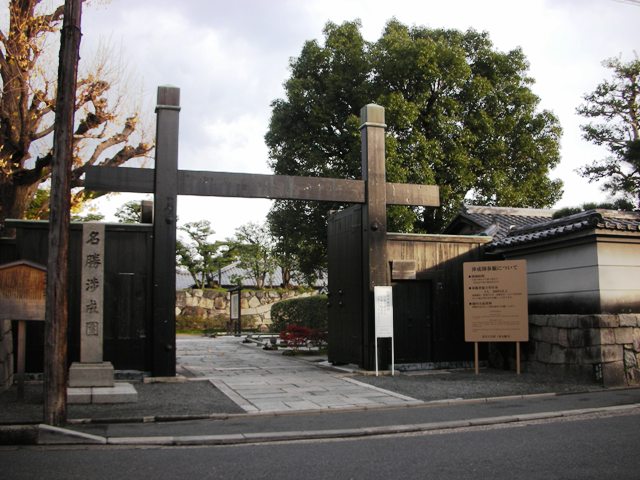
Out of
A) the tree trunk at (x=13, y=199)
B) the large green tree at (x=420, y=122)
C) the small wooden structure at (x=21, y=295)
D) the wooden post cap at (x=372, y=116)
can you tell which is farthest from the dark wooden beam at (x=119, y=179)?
the large green tree at (x=420, y=122)

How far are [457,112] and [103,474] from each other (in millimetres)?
18953

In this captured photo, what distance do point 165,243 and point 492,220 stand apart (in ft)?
31.0

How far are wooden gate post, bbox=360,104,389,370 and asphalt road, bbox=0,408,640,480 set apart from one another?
6031 mm

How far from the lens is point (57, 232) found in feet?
25.1

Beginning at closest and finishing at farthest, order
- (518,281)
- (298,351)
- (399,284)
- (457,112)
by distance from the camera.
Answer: (518,281) < (399,284) < (298,351) < (457,112)

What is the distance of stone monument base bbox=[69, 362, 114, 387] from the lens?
10.1 metres

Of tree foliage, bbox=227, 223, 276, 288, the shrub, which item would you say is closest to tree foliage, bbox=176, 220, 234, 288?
tree foliage, bbox=227, 223, 276, 288

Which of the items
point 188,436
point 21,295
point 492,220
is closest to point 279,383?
point 188,436

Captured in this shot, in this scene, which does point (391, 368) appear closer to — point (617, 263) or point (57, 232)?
point (617, 263)

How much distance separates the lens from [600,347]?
11094 millimetres

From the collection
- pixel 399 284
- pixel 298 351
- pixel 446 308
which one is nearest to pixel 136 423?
pixel 399 284

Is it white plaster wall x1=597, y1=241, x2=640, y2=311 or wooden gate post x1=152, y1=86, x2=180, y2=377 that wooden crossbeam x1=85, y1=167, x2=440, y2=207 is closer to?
wooden gate post x1=152, y1=86, x2=180, y2=377

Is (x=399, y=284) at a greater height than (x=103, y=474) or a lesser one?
greater

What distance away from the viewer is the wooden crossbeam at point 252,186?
11.6 meters
